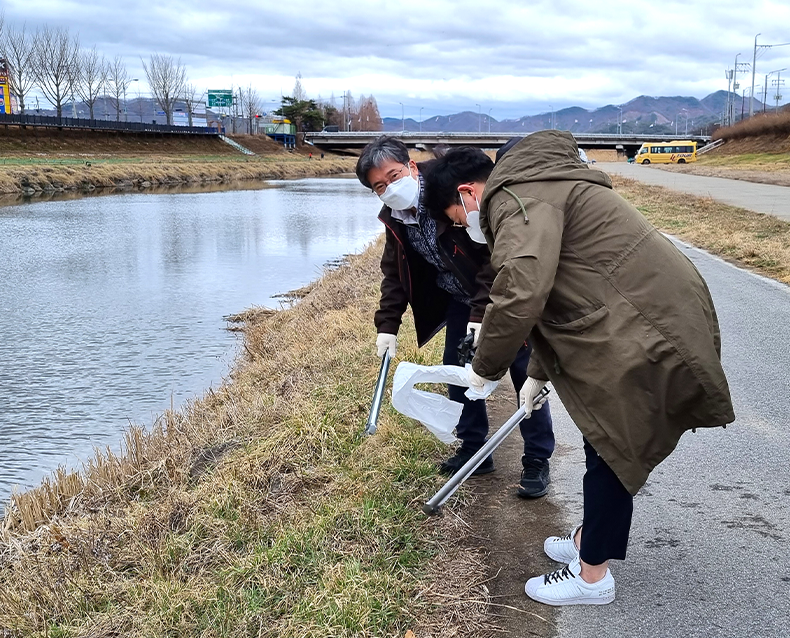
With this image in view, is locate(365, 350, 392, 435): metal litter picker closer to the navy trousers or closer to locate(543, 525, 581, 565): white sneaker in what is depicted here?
the navy trousers

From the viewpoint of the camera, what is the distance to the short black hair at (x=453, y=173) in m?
2.94

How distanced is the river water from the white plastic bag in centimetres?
335

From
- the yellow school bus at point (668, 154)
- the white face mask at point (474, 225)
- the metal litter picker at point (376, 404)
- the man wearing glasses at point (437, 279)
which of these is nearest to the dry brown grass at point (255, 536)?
the metal litter picker at point (376, 404)

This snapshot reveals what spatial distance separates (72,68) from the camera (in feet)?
244

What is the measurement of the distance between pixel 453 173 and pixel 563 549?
58.0 inches

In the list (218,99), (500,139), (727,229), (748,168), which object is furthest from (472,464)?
(218,99)

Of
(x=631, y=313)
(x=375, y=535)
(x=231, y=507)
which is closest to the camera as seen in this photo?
(x=631, y=313)

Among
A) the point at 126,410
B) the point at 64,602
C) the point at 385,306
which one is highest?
the point at 385,306

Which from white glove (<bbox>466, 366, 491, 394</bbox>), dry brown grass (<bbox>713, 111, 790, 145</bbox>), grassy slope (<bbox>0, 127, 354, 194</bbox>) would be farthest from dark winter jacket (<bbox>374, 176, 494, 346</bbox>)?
dry brown grass (<bbox>713, 111, 790, 145</bbox>)

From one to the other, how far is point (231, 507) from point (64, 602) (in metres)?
0.82

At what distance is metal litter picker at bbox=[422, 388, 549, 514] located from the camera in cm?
317

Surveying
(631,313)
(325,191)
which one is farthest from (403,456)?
(325,191)

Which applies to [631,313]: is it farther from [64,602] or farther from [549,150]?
[64,602]

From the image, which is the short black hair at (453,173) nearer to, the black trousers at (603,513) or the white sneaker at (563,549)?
the black trousers at (603,513)
